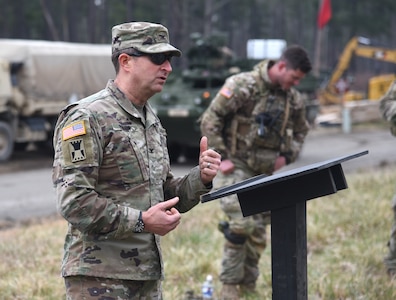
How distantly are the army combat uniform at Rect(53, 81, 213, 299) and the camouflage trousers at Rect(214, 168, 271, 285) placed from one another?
85.6 inches

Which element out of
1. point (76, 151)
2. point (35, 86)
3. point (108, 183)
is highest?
point (76, 151)

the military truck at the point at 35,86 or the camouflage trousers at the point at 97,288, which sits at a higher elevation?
the camouflage trousers at the point at 97,288

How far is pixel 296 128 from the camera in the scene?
19.9ft

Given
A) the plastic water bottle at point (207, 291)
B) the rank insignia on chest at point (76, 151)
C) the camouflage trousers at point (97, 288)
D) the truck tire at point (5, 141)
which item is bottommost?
the truck tire at point (5, 141)

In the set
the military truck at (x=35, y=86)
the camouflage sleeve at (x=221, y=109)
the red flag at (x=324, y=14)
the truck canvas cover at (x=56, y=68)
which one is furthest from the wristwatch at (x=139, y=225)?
the red flag at (x=324, y=14)

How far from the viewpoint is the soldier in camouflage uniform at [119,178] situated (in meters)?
3.04

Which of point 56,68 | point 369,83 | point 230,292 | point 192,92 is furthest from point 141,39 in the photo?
point 369,83

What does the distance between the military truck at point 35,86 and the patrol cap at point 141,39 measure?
40.9 ft

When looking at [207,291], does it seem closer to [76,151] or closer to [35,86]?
[76,151]

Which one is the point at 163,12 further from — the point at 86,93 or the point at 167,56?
the point at 167,56

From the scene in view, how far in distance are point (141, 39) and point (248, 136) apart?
2638 mm

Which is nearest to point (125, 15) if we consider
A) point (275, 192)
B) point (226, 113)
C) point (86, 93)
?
point (86, 93)

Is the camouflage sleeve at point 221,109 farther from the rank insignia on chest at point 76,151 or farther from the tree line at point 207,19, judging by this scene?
the tree line at point 207,19

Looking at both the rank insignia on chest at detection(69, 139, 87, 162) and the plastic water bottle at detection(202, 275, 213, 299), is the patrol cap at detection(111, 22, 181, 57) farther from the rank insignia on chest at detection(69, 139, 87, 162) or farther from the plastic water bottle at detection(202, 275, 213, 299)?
the plastic water bottle at detection(202, 275, 213, 299)
